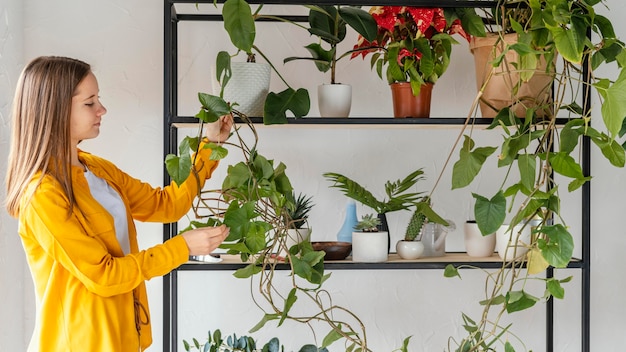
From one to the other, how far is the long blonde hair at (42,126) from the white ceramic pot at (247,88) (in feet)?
1.24

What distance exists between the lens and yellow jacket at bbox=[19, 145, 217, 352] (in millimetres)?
1595

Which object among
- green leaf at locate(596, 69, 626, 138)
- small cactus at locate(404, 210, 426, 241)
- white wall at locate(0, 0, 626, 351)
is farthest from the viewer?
white wall at locate(0, 0, 626, 351)

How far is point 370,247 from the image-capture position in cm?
193

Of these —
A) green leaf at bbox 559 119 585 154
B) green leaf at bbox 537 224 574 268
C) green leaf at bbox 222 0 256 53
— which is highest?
green leaf at bbox 222 0 256 53

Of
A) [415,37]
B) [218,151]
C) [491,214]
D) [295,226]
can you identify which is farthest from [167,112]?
[491,214]

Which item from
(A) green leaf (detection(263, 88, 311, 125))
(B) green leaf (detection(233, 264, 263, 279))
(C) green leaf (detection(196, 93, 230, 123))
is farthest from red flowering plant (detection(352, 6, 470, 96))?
(B) green leaf (detection(233, 264, 263, 279))

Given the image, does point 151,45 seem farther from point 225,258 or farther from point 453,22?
point 453,22

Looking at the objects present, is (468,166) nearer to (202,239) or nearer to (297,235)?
(297,235)

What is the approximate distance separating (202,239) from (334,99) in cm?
52

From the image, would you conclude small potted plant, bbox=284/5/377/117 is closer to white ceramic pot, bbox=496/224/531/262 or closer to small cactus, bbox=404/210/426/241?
small cactus, bbox=404/210/426/241

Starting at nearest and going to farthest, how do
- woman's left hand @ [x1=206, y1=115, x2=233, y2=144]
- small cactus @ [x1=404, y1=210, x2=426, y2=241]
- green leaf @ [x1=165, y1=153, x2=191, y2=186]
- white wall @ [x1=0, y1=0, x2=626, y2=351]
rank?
green leaf @ [x1=165, y1=153, x2=191, y2=186]
woman's left hand @ [x1=206, y1=115, x2=233, y2=144]
small cactus @ [x1=404, y1=210, x2=426, y2=241]
white wall @ [x1=0, y1=0, x2=626, y2=351]

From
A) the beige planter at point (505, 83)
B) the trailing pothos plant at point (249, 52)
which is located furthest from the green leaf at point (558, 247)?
the trailing pothos plant at point (249, 52)

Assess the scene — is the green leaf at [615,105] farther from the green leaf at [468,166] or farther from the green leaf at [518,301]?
the green leaf at [518,301]

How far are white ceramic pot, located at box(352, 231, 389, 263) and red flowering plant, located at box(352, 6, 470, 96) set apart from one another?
39 centimetres
